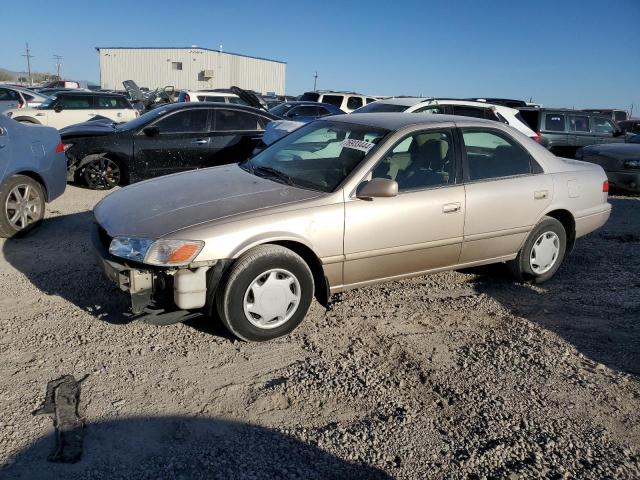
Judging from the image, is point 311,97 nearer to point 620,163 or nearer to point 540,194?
point 620,163

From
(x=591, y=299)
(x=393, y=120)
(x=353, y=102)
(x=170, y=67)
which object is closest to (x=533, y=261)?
(x=591, y=299)

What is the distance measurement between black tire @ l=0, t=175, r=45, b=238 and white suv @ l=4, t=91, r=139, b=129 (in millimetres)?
8376

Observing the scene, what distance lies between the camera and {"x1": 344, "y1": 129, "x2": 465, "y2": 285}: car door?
4.06 metres

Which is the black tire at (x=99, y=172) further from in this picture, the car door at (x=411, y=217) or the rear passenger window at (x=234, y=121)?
the car door at (x=411, y=217)

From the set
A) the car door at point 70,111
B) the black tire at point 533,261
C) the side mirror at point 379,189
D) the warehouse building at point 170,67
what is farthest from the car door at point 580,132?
the warehouse building at point 170,67

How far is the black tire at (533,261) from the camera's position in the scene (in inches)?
199

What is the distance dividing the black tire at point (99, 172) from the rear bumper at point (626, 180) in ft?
28.5

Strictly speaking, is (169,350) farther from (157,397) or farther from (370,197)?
(370,197)

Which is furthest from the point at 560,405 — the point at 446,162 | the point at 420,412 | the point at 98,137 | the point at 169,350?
the point at 98,137

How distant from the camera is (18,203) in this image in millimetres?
5785

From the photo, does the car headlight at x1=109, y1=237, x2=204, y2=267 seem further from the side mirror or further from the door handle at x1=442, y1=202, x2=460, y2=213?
the door handle at x1=442, y1=202, x2=460, y2=213

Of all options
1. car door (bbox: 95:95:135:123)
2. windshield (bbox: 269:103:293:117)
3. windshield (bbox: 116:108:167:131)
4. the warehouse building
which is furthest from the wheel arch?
the warehouse building

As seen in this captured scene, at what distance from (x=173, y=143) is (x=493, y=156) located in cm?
545

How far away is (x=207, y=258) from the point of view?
3.49 meters
